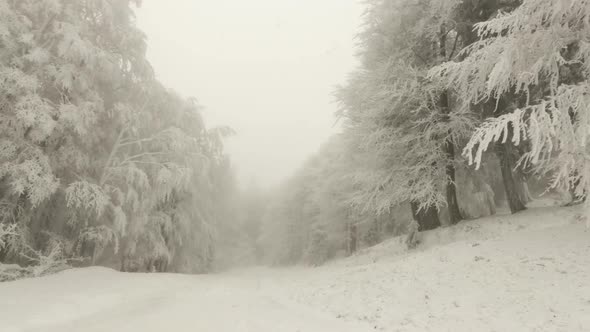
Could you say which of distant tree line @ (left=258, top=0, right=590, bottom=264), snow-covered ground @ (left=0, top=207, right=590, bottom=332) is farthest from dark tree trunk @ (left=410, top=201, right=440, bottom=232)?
snow-covered ground @ (left=0, top=207, right=590, bottom=332)

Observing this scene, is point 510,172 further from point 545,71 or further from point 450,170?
point 545,71

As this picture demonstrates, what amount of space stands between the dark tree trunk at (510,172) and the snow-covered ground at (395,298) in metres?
1.14

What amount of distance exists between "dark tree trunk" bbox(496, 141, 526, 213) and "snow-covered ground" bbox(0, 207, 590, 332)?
1.14m

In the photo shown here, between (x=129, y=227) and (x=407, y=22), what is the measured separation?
47.9 ft

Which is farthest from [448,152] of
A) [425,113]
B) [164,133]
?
[164,133]

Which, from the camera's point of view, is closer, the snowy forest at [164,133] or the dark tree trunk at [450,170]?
the snowy forest at [164,133]

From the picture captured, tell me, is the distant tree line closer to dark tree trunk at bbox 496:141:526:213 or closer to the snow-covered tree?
dark tree trunk at bbox 496:141:526:213

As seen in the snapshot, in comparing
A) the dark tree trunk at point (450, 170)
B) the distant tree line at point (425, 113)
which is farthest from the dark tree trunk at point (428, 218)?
the dark tree trunk at point (450, 170)

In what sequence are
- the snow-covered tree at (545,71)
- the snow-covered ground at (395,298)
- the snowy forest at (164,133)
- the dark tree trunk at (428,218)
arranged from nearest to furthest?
the snow-covered tree at (545,71), the snow-covered ground at (395,298), the snowy forest at (164,133), the dark tree trunk at (428,218)

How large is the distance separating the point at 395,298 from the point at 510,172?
7.72 m

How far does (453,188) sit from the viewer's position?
46.7ft

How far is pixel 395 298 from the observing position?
8312mm

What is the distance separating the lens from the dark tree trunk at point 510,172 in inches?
508

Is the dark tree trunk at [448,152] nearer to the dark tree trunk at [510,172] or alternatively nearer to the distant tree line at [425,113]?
the distant tree line at [425,113]
